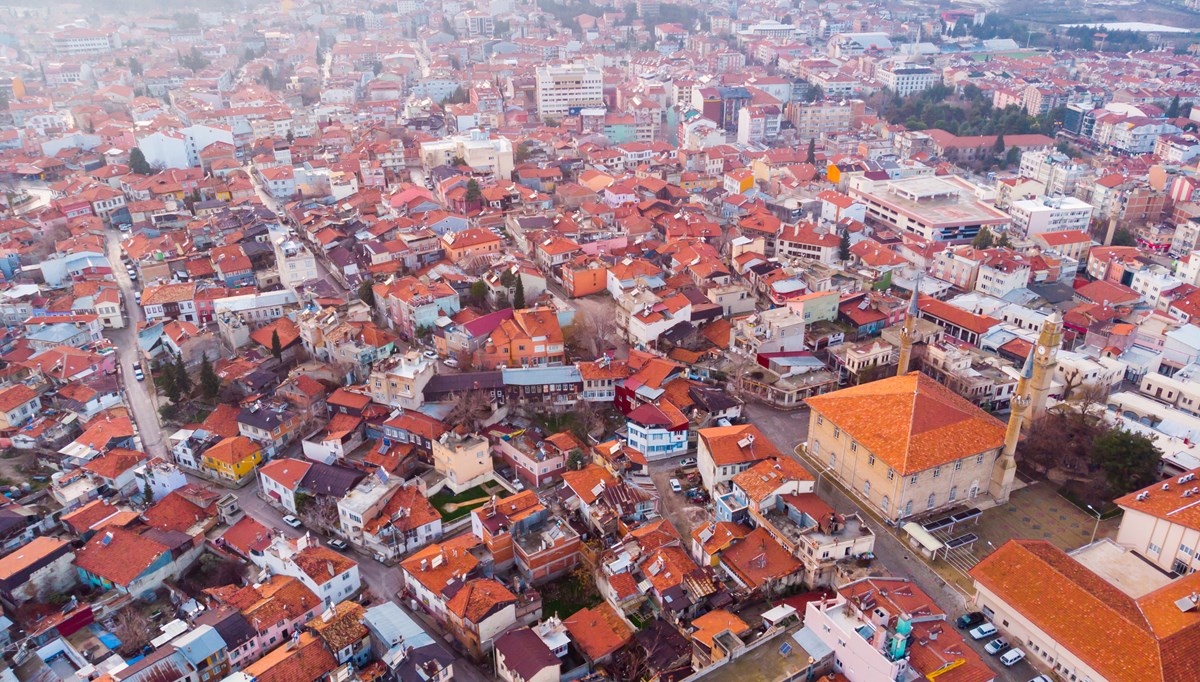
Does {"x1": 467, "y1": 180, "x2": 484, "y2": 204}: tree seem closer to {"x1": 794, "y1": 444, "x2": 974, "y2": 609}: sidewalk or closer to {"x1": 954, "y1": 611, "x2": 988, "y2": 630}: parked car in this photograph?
{"x1": 794, "y1": 444, "x2": 974, "y2": 609}: sidewalk

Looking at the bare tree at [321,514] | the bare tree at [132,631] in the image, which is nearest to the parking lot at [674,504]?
the bare tree at [321,514]

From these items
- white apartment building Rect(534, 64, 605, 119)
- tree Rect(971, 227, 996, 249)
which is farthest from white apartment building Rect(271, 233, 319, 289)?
white apartment building Rect(534, 64, 605, 119)

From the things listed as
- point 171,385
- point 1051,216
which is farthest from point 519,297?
point 1051,216

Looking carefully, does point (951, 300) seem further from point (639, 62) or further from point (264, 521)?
point (639, 62)

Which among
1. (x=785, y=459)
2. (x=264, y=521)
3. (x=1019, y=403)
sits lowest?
(x=264, y=521)

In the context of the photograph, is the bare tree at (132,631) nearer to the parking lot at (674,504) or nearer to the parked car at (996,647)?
the parking lot at (674,504)

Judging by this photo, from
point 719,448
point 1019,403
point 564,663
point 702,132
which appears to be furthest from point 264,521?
point 702,132
